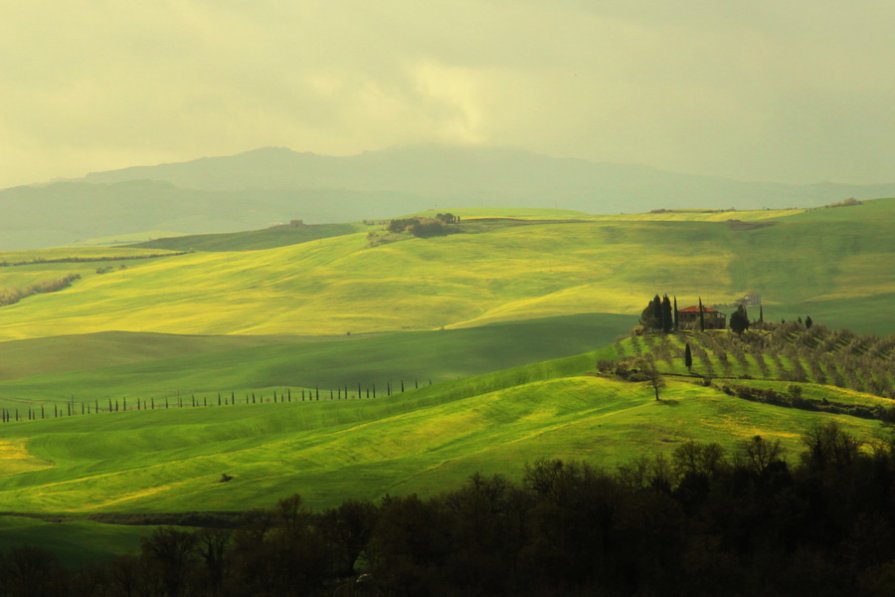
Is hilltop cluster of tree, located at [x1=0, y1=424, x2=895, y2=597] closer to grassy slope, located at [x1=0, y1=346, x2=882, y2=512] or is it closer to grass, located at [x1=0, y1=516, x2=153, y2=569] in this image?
grass, located at [x1=0, y1=516, x2=153, y2=569]

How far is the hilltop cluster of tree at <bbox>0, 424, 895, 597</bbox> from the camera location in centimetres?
10119

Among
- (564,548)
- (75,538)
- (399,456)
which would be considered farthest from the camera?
(399,456)

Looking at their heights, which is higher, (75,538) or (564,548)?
(564,548)

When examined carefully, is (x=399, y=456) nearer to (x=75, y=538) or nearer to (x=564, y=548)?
(x=75, y=538)

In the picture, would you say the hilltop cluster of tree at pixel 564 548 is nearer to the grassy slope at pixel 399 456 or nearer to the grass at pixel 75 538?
the grass at pixel 75 538

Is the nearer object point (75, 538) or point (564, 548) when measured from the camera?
point (564, 548)

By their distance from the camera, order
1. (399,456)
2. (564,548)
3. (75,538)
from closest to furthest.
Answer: (564,548)
(75,538)
(399,456)

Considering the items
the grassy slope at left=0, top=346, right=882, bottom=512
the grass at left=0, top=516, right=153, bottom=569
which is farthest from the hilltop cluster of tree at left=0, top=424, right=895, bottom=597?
the grassy slope at left=0, top=346, right=882, bottom=512

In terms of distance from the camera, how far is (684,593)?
100 meters

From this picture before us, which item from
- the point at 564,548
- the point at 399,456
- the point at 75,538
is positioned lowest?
the point at 399,456

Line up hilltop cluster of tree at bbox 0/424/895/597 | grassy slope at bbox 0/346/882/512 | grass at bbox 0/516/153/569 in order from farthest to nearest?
grassy slope at bbox 0/346/882/512
grass at bbox 0/516/153/569
hilltop cluster of tree at bbox 0/424/895/597

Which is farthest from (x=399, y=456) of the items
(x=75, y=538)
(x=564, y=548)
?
(x=564, y=548)

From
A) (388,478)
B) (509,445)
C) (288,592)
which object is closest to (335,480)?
(388,478)

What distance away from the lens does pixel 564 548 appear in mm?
107125
